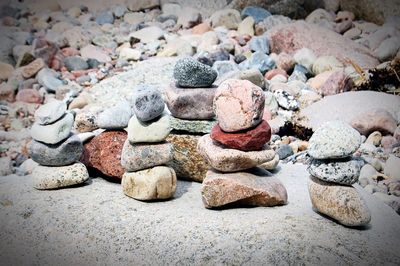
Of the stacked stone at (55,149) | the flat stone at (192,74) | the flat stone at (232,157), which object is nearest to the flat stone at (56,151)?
the stacked stone at (55,149)

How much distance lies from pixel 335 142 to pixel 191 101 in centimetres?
111

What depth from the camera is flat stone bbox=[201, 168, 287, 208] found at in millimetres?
2516

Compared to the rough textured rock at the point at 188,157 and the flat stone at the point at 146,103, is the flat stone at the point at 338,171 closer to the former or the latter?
the rough textured rock at the point at 188,157

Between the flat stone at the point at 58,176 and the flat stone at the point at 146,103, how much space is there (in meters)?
0.65

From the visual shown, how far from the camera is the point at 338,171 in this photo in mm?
2309

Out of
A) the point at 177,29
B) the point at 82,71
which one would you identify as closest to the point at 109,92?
the point at 82,71

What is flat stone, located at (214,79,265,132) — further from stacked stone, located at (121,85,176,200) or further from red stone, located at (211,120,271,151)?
stacked stone, located at (121,85,176,200)

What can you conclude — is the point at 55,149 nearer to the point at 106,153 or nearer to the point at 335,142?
the point at 106,153

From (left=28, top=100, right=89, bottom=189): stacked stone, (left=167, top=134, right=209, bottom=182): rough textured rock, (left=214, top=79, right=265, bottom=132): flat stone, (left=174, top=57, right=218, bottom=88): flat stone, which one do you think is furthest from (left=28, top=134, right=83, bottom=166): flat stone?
(left=214, top=79, right=265, bottom=132): flat stone

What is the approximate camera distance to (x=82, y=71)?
22.5 ft

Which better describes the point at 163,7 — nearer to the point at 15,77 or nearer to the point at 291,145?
the point at 15,77

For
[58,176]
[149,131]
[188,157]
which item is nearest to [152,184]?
[149,131]

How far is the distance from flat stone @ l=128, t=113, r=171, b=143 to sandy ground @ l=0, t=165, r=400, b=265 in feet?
1.41

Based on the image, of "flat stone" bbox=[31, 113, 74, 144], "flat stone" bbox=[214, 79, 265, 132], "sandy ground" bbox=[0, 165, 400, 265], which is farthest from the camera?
"flat stone" bbox=[31, 113, 74, 144]
